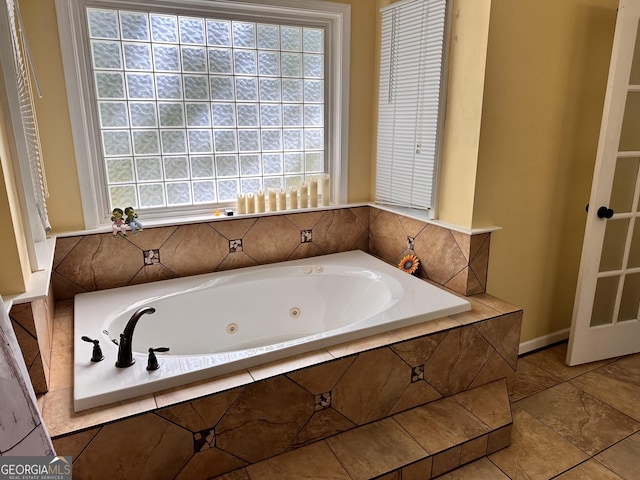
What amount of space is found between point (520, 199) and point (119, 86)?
2229 millimetres

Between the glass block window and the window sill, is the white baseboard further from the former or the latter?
the glass block window

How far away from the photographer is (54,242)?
7.03 ft

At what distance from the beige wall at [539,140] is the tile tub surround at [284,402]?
499mm

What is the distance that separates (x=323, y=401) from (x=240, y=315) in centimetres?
94

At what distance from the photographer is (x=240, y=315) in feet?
8.38

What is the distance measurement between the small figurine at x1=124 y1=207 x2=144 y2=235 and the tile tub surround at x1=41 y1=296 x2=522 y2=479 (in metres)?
0.50

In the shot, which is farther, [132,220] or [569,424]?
[132,220]

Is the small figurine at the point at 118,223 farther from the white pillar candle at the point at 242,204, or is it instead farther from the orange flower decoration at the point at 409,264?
the orange flower decoration at the point at 409,264

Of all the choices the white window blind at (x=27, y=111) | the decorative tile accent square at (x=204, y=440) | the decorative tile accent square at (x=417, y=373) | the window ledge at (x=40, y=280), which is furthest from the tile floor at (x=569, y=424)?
the white window blind at (x=27, y=111)

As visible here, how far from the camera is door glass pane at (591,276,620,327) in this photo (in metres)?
2.54

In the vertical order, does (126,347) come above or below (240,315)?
above

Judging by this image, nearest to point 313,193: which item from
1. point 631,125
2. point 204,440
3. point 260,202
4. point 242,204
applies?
point 260,202

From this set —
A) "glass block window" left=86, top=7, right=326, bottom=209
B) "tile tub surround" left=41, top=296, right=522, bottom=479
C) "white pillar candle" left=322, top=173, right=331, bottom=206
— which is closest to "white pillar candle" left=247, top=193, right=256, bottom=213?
"glass block window" left=86, top=7, right=326, bottom=209

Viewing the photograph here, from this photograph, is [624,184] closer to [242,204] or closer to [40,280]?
[242,204]
